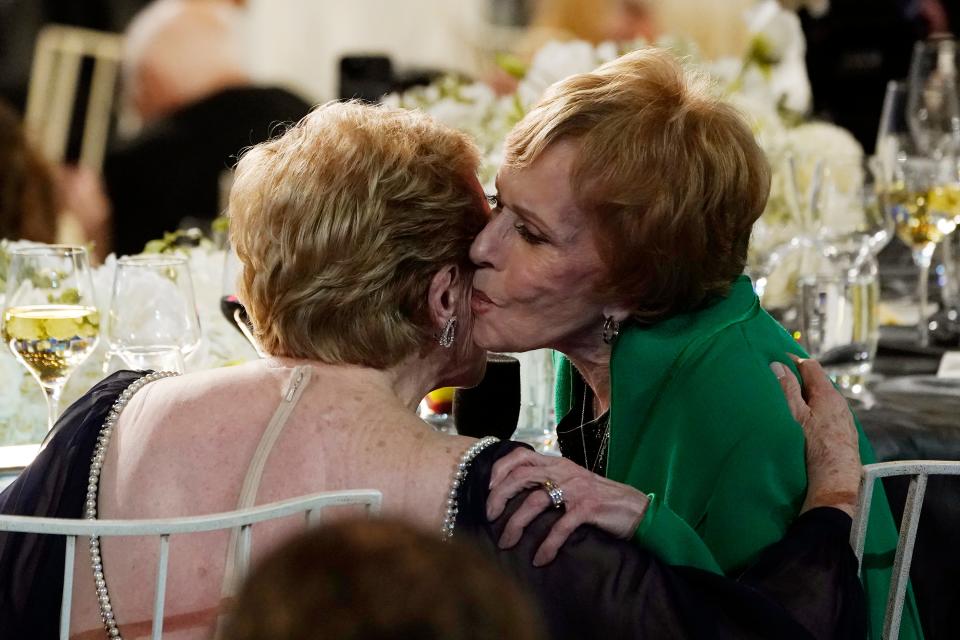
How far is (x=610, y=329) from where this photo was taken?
1.80 meters

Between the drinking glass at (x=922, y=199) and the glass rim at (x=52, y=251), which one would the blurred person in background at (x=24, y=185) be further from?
the drinking glass at (x=922, y=199)

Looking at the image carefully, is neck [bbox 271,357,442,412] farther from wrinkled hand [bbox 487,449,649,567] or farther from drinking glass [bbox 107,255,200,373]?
drinking glass [bbox 107,255,200,373]

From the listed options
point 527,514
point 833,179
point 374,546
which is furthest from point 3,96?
point 374,546

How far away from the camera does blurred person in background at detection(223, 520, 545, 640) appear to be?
0.57 metres

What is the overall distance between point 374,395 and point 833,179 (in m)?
1.77

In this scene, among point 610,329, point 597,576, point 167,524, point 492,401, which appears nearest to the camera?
point 167,524

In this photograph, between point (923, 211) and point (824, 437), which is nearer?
point (824, 437)

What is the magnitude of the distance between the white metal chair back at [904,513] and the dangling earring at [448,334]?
1.72 ft

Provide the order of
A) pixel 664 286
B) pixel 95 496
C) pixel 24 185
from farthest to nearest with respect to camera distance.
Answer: pixel 24 185 < pixel 664 286 < pixel 95 496

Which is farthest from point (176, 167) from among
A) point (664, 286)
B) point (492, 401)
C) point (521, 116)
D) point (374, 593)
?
point (374, 593)

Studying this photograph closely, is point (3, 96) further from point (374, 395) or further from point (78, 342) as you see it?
point (374, 395)

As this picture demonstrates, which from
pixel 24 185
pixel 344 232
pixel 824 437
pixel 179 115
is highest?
pixel 344 232

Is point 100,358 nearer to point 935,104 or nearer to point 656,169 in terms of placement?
point 656,169

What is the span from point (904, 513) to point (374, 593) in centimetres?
104
